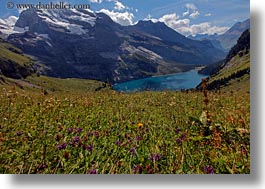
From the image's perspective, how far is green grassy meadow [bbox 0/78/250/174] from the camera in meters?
3.08

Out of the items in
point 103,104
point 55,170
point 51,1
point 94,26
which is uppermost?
point 94,26

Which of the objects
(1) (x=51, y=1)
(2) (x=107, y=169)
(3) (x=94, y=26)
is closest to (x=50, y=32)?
(3) (x=94, y=26)

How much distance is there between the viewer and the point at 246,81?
13.8 ft

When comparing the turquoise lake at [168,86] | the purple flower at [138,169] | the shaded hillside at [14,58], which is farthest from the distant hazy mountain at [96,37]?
the purple flower at [138,169]

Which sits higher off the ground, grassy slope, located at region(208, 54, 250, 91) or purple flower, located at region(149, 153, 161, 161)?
grassy slope, located at region(208, 54, 250, 91)

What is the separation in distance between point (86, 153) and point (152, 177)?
0.68 meters

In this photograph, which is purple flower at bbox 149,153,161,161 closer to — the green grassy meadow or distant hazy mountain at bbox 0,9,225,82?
the green grassy meadow

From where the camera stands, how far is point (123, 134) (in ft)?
11.6

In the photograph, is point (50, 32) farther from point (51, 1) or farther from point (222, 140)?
point (222, 140)

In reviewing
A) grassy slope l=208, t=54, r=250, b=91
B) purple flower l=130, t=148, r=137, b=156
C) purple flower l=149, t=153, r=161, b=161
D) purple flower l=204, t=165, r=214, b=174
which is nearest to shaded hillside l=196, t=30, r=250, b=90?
grassy slope l=208, t=54, r=250, b=91

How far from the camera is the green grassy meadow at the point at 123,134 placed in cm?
308

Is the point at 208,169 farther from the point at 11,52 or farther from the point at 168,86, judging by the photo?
the point at 11,52

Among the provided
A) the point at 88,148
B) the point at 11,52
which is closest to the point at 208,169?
the point at 88,148

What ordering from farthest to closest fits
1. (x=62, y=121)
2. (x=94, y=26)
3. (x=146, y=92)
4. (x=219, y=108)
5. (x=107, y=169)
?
(x=94, y=26) → (x=146, y=92) → (x=219, y=108) → (x=62, y=121) → (x=107, y=169)
